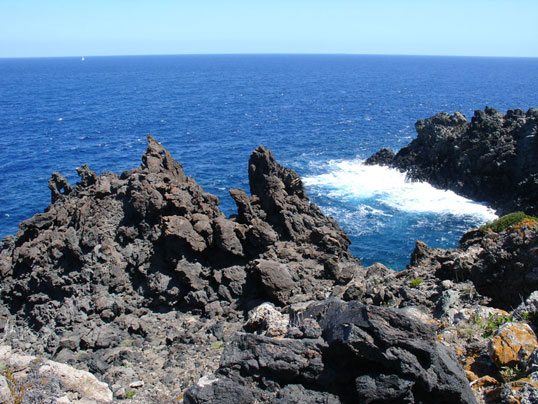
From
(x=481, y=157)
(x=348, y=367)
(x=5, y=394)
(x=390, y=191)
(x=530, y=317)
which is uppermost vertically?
(x=481, y=157)

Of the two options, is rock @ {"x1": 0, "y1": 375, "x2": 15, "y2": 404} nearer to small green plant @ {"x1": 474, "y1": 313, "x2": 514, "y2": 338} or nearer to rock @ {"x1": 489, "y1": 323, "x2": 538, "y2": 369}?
rock @ {"x1": 489, "y1": 323, "x2": 538, "y2": 369}

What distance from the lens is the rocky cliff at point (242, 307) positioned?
14.3m

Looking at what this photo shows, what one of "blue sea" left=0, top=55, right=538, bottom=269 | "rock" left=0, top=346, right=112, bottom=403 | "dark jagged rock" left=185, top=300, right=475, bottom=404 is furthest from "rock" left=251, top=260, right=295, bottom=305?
"blue sea" left=0, top=55, right=538, bottom=269

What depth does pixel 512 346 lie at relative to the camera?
1603 cm

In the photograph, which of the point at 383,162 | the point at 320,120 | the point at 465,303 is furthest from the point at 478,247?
the point at 320,120

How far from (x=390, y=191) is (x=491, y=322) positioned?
5030 cm

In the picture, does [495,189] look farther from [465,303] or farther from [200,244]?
[200,244]

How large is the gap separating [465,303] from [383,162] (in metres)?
58.5

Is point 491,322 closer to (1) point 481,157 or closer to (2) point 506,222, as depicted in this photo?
(2) point 506,222

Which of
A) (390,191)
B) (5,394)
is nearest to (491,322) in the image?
(5,394)

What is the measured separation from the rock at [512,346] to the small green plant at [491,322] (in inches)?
68.9

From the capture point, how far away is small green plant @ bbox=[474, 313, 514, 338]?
18.8m

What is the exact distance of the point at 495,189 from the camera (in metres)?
63.7

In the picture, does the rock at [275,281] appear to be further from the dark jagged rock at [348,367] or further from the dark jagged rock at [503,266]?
the dark jagged rock at [348,367]
